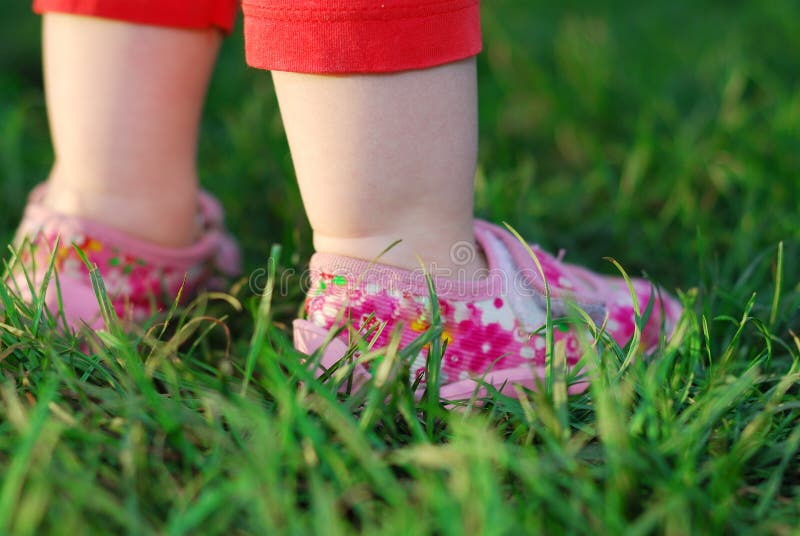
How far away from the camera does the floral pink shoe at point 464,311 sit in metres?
0.97

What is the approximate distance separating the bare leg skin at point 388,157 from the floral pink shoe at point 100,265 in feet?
0.78

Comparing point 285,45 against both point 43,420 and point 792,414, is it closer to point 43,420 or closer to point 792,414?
point 43,420

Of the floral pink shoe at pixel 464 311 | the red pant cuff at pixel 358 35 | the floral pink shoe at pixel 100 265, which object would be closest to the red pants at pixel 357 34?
the red pant cuff at pixel 358 35

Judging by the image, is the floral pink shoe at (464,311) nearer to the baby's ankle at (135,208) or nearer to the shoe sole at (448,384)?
the shoe sole at (448,384)

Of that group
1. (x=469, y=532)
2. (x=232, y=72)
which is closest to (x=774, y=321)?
(x=469, y=532)

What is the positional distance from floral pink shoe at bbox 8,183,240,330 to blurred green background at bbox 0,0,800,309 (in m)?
0.16

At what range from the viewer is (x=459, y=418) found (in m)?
0.85

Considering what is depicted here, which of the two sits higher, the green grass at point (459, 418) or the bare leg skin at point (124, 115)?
the bare leg skin at point (124, 115)

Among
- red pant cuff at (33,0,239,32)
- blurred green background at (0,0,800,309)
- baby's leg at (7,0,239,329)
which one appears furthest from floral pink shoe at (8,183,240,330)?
red pant cuff at (33,0,239,32)

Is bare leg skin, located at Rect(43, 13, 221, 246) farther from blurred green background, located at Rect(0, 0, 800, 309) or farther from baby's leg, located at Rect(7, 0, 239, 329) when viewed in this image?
blurred green background, located at Rect(0, 0, 800, 309)

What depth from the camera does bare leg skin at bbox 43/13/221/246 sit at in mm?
1150

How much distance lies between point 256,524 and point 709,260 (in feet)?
2.95

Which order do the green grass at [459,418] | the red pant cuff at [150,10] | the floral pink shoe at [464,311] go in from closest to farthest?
the green grass at [459,418] → the floral pink shoe at [464,311] → the red pant cuff at [150,10]

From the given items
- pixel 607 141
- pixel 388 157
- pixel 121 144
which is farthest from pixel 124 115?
pixel 607 141
